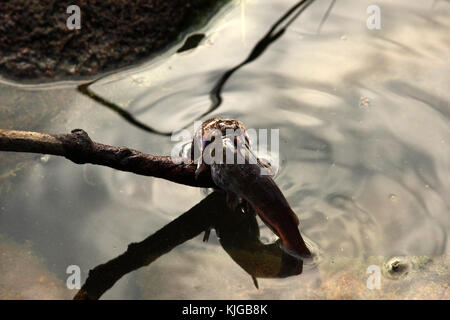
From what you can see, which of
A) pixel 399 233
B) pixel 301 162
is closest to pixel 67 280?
pixel 301 162

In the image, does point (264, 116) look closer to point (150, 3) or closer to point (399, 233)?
point (399, 233)

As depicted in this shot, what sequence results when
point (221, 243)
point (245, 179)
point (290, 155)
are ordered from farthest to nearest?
1. point (290, 155)
2. point (221, 243)
3. point (245, 179)
